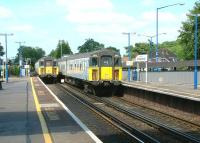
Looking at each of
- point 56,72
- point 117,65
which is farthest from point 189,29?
point 117,65

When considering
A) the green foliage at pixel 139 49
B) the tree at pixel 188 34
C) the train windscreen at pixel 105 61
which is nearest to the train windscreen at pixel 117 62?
the train windscreen at pixel 105 61

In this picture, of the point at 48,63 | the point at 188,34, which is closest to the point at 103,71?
the point at 48,63

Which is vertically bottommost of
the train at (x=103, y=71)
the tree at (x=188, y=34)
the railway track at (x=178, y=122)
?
the railway track at (x=178, y=122)

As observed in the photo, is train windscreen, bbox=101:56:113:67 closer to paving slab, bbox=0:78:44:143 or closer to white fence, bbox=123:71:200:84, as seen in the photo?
white fence, bbox=123:71:200:84

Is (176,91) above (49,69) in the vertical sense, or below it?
below

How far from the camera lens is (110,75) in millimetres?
34531

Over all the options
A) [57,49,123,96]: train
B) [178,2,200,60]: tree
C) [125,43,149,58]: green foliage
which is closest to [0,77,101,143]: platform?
[57,49,123,96]: train

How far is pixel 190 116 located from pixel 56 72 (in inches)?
1508

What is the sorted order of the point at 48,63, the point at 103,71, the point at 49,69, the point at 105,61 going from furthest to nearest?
the point at 48,63 < the point at 49,69 < the point at 105,61 < the point at 103,71

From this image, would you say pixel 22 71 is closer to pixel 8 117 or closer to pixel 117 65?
pixel 117 65

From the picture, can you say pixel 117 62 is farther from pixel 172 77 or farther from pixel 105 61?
pixel 172 77

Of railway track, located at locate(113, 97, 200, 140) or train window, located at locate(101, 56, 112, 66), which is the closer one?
railway track, located at locate(113, 97, 200, 140)

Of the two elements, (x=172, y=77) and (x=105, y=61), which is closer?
(x=105, y=61)

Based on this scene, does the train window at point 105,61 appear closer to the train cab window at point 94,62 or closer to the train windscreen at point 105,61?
the train windscreen at point 105,61
